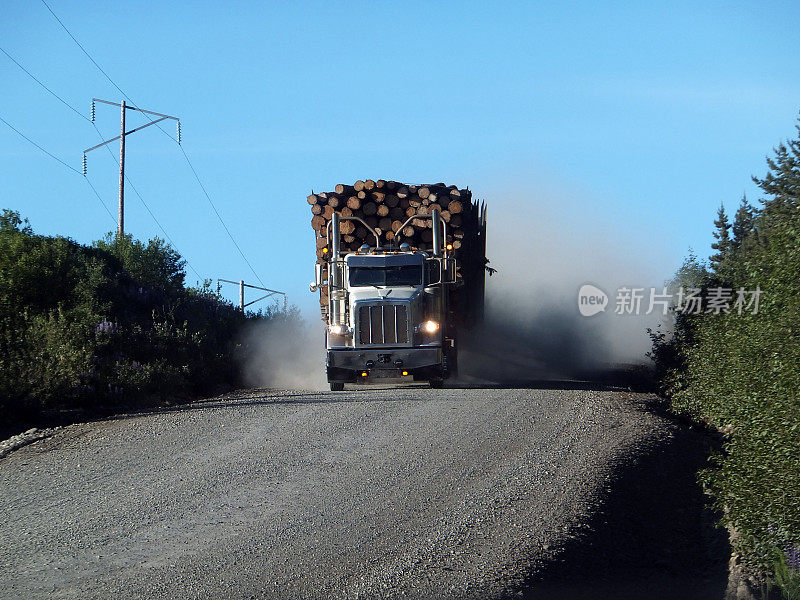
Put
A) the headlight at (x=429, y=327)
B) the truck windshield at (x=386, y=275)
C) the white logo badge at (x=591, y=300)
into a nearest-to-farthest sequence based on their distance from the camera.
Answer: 1. the headlight at (x=429, y=327)
2. the truck windshield at (x=386, y=275)
3. the white logo badge at (x=591, y=300)

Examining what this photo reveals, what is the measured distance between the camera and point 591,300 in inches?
1618

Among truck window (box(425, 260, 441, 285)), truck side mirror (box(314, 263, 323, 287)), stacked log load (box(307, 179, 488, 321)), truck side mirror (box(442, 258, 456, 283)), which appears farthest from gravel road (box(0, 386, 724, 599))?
stacked log load (box(307, 179, 488, 321))

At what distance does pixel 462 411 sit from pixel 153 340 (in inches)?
465

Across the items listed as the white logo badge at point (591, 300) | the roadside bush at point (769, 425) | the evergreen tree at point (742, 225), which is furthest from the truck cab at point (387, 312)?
the evergreen tree at point (742, 225)

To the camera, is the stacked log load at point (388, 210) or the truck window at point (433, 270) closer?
the truck window at point (433, 270)

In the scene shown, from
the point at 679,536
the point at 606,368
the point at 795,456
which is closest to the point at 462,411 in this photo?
the point at 679,536

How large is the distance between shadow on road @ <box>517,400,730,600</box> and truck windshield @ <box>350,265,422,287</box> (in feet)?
22.9

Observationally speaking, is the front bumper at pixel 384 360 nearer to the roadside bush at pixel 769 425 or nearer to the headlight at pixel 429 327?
the headlight at pixel 429 327

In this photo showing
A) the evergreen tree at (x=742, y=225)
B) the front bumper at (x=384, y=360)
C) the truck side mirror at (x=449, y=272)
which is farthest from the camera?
the evergreen tree at (x=742, y=225)

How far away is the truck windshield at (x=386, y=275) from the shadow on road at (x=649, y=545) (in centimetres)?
697

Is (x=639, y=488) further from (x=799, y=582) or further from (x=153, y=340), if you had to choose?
(x=153, y=340)

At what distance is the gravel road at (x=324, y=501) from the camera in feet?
25.0

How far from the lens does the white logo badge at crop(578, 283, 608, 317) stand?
3897 cm

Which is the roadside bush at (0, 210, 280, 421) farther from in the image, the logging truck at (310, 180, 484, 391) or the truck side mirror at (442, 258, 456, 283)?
the truck side mirror at (442, 258, 456, 283)
